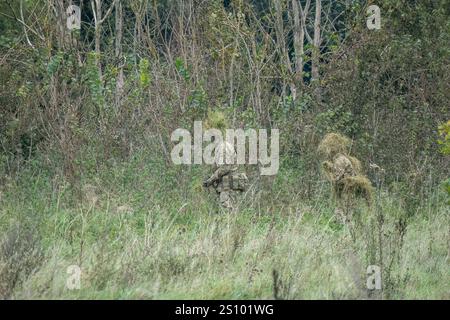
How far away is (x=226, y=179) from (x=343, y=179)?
1.44m

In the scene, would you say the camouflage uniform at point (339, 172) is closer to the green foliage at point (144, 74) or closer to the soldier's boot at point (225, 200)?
the soldier's boot at point (225, 200)

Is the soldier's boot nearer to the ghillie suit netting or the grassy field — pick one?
the grassy field

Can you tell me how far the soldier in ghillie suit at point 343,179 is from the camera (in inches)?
463

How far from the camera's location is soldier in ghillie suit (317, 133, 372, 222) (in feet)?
38.6

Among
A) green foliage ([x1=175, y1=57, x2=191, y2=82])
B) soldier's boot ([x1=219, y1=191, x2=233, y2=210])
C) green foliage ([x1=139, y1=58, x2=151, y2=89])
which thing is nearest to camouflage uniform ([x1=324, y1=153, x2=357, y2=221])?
soldier's boot ([x1=219, y1=191, x2=233, y2=210])

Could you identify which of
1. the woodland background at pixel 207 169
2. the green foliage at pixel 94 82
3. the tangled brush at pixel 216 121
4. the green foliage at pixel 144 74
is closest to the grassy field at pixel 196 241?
the woodland background at pixel 207 169

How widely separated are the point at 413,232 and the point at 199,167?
309 cm

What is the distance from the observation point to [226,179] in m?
11.5

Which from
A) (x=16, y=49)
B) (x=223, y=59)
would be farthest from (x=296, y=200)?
(x=16, y=49)

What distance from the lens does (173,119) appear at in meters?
14.0

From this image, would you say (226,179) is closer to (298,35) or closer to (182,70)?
(182,70)

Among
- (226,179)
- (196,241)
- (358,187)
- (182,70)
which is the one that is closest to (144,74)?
(182,70)

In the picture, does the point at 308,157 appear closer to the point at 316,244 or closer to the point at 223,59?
the point at 223,59

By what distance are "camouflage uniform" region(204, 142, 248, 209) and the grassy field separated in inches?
8.5
